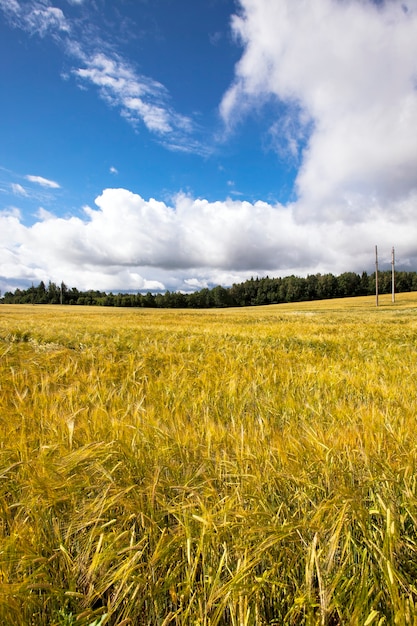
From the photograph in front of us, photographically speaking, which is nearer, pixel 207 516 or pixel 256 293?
pixel 207 516

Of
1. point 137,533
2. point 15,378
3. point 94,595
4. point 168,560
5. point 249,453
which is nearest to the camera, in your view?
point 94,595

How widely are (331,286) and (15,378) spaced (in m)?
144

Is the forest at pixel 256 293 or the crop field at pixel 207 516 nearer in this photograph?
the crop field at pixel 207 516

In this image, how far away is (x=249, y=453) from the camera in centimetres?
171

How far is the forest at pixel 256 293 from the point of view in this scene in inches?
5098

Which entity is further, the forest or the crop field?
the forest

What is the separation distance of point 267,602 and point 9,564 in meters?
0.98

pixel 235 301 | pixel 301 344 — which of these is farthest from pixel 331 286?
pixel 301 344

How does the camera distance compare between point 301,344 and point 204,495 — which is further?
point 301,344

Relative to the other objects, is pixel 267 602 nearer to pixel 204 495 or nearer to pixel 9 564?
pixel 204 495

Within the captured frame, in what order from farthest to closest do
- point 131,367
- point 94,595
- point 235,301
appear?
point 235,301 < point 131,367 < point 94,595

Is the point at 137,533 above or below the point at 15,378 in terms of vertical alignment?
below

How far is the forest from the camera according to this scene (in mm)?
129500

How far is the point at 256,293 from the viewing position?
146 m
